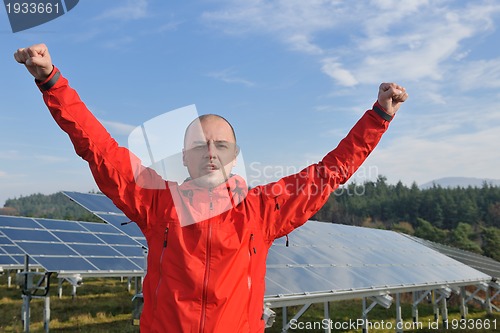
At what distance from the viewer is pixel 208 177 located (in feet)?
7.23

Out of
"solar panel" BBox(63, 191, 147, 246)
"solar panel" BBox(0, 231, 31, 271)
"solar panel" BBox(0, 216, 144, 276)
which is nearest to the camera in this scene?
"solar panel" BBox(0, 216, 144, 276)

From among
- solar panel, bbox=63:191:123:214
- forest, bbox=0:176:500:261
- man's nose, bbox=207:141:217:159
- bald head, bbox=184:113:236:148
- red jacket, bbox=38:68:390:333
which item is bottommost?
red jacket, bbox=38:68:390:333

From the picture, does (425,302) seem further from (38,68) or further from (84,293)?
(38,68)

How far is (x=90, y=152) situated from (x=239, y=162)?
29.6 inches

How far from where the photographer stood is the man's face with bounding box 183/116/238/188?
2199 millimetres

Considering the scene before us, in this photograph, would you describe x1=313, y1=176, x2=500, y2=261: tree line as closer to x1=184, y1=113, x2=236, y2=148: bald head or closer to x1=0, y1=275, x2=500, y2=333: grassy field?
x1=0, y1=275, x2=500, y2=333: grassy field

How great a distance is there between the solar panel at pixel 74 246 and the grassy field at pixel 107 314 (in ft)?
5.01

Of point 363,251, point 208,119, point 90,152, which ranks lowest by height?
point 363,251

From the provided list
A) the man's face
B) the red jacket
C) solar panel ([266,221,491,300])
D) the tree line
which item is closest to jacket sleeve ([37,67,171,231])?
the red jacket

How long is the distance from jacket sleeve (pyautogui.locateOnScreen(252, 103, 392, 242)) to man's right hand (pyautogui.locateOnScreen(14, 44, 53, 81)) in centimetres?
112

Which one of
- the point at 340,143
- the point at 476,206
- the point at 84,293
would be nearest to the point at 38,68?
the point at 340,143

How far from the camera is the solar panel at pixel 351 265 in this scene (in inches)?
307

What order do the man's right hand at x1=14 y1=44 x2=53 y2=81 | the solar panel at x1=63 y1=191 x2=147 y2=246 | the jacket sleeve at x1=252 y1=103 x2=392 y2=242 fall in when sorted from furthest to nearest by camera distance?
the solar panel at x1=63 y1=191 x2=147 y2=246
the jacket sleeve at x1=252 y1=103 x2=392 y2=242
the man's right hand at x1=14 y1=44 x2=53 y2=81

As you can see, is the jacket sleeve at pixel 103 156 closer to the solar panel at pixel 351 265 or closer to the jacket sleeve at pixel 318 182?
the jacket sleeve at pixel 318 182
